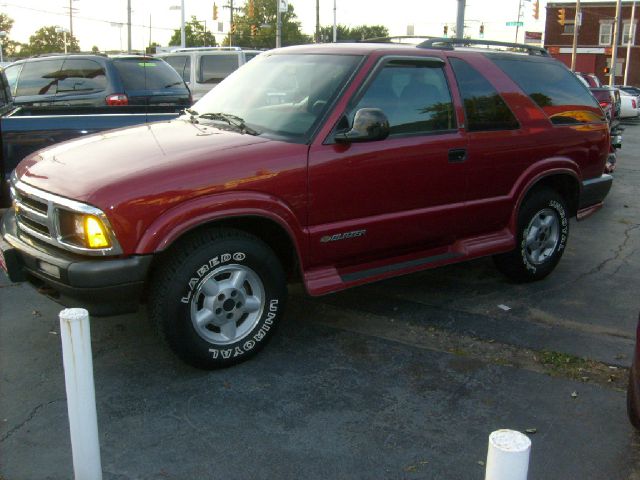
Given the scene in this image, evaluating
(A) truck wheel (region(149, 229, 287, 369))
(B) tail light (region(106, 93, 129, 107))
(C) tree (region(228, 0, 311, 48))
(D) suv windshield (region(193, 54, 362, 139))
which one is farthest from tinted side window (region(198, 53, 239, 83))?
(C) tree (region(228, 0, 311, 48))

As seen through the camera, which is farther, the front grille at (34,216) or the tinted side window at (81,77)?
the tinted side window at (81,77)

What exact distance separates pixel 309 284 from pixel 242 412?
3.25ft

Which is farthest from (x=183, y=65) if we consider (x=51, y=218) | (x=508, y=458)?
(x=508, y=458)

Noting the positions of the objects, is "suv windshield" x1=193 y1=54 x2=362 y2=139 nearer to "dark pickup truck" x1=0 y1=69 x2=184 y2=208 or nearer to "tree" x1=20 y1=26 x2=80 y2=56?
"dark pickup truck" x1=0 y1=69 x2=184 y2=208

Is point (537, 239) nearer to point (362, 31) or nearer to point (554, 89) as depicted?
point (554, 89)

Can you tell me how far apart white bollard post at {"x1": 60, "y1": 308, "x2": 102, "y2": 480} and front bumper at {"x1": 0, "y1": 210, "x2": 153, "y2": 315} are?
101 centimetres

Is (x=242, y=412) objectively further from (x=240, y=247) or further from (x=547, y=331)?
(x=547, y=331)

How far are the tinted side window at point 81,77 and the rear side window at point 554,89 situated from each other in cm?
653

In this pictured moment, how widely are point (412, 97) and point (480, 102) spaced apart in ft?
2.18

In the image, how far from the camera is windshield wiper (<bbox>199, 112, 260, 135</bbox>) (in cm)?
439

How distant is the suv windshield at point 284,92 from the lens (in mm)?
4391

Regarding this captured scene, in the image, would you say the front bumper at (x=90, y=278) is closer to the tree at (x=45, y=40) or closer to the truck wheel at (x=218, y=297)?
the truck wheel at (x=218, y=297)

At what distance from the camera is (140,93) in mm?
10297

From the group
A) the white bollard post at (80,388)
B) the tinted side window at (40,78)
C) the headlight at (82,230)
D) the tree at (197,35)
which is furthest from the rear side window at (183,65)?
the tree at (197,35)
